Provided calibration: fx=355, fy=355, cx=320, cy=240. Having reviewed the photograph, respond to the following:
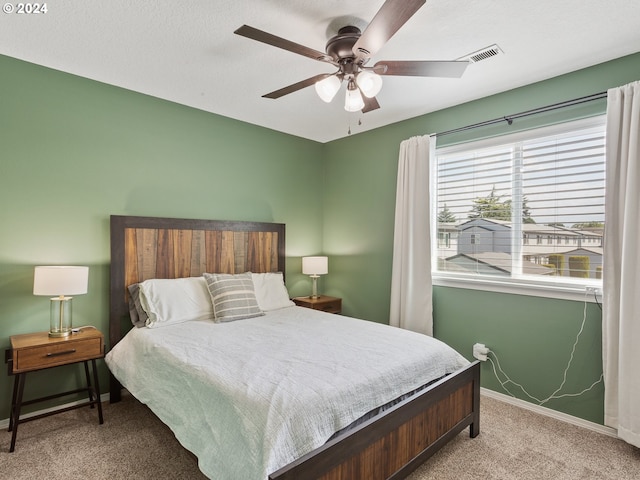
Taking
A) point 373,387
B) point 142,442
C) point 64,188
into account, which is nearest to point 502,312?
point 373,387

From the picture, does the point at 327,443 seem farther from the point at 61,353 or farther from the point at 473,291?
the point at 473,291

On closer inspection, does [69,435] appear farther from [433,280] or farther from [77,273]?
[433,280]

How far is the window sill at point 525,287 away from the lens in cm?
258

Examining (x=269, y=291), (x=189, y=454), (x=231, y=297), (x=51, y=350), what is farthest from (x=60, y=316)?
(x=269, y=291)

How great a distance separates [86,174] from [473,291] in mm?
3441

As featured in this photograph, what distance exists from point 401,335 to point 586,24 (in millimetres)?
2238

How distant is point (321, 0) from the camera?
1911 millimetres

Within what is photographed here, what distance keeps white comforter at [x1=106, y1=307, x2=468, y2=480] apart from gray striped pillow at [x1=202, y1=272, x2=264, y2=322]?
0.49ft

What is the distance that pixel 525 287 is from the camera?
2859mm

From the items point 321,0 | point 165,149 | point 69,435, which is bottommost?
point 69,435

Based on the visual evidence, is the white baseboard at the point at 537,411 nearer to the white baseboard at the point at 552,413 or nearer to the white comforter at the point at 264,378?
the white baseboard at the point at 552,413

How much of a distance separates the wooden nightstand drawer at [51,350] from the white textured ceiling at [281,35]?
1.99 meters

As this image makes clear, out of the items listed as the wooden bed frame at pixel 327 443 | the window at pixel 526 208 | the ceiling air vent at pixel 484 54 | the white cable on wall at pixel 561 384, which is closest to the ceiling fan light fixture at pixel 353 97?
the ceiling air vent at pixel 484 54

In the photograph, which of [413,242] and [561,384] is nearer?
[561,384]
